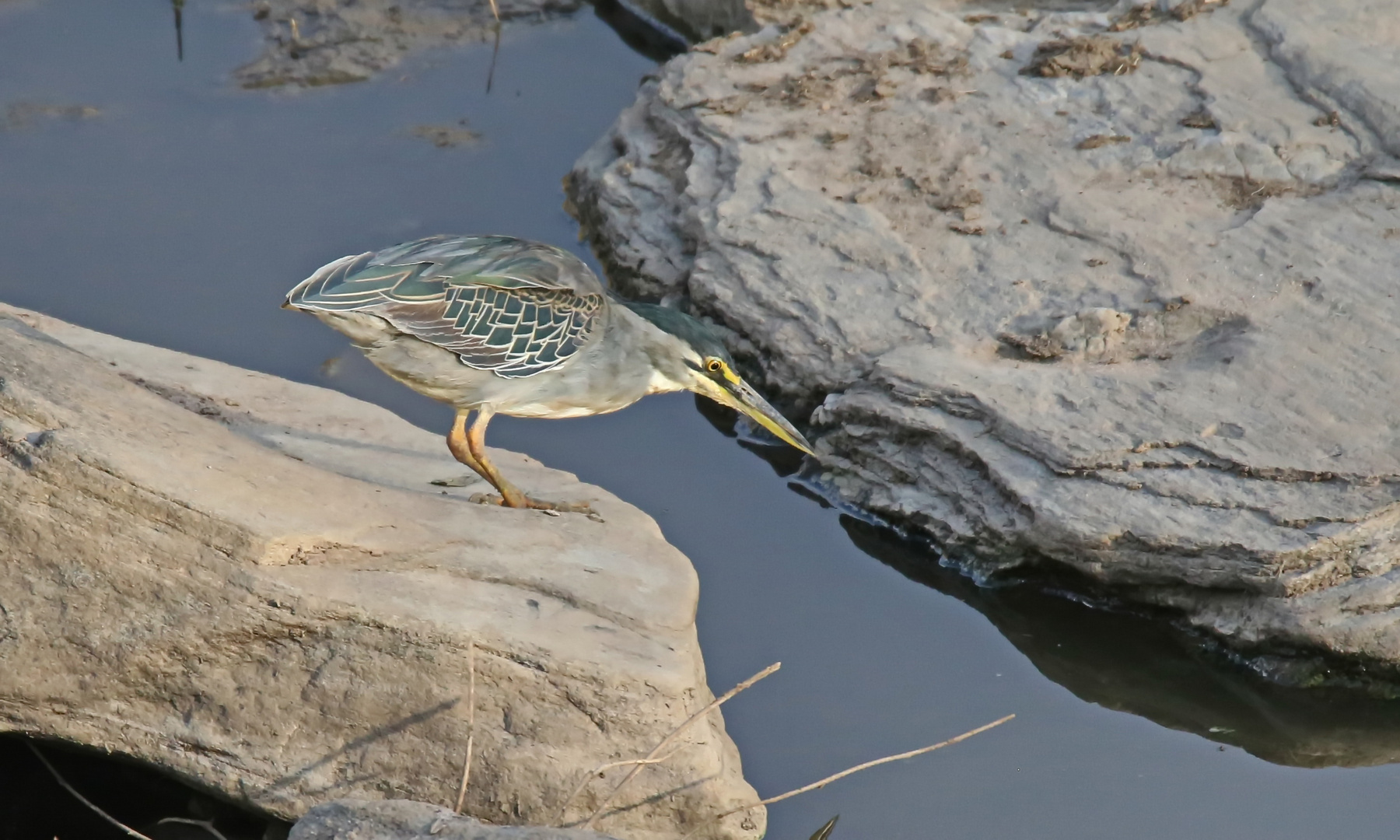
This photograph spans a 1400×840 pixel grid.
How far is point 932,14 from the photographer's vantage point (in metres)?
7.66

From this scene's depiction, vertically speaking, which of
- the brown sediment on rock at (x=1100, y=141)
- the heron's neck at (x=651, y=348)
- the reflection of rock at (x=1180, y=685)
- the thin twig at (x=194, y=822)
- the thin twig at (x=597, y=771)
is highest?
the brown sediment on rock at (x=1100, y=141)

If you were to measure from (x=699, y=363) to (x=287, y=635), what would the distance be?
1.90 metres

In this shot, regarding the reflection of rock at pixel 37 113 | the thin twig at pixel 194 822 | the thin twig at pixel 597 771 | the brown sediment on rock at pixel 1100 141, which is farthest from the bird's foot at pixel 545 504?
the reflection of rock at pixel 37 113

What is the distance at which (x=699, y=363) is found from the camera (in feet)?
16.9

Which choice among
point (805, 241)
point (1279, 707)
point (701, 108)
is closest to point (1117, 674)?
point (1279, 707)

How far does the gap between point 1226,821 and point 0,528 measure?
3598 mm

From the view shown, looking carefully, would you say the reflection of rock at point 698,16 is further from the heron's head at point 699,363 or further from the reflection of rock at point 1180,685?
the reflection of rock at point 1180,685

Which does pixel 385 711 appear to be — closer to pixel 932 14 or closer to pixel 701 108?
pixel 701 108

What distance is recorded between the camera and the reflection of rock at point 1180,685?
4.64 meters

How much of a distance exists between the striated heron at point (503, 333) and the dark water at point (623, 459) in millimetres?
734

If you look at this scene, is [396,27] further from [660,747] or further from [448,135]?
[660,747]

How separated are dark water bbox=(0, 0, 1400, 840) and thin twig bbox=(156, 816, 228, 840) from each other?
0.07 meters

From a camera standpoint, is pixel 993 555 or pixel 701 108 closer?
pixel 993 555

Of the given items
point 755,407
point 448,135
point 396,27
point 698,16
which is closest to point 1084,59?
point 698,16
